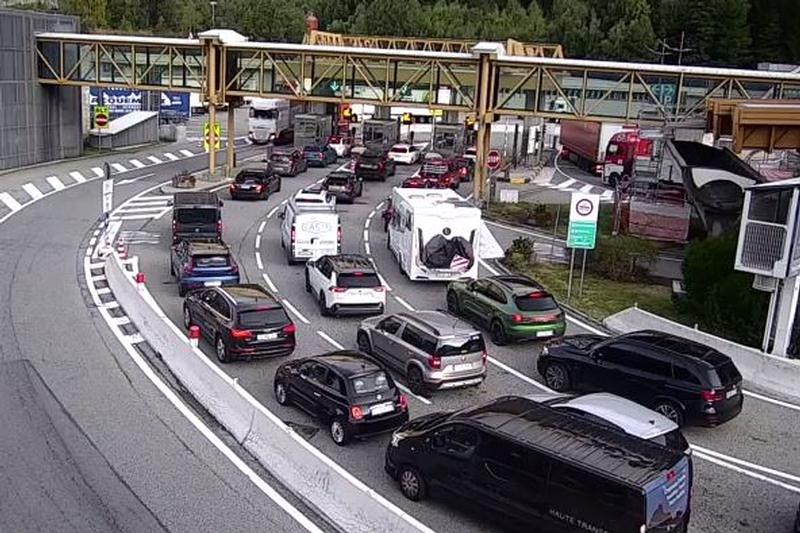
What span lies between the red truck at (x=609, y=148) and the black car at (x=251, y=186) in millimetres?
19042

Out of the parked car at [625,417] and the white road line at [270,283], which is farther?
the white road line at [270,283]

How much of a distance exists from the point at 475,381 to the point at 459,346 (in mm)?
879

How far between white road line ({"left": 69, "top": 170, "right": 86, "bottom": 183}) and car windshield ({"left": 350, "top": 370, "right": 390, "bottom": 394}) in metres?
32.7

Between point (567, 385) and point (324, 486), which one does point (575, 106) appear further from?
point (324, 486)

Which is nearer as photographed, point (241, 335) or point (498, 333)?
point (241, 335)

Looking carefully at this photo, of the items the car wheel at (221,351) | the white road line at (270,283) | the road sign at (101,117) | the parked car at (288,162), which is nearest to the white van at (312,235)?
the white road line at (270,283)

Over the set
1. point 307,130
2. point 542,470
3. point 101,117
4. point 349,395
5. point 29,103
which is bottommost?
point 349,395

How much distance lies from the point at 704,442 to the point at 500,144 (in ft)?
144

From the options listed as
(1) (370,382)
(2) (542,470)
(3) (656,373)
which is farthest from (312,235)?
(2) (542,470)

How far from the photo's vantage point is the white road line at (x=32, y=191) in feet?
127

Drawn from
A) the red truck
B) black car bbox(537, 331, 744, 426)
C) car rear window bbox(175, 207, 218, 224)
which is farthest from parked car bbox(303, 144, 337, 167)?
black car bbox(537, 331, 744, 426)

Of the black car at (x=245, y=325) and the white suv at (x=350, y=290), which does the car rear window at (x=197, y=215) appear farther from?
the black car at (x=245, y=325)

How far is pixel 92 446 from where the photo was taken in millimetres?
14648

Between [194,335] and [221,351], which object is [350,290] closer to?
[221,351]
